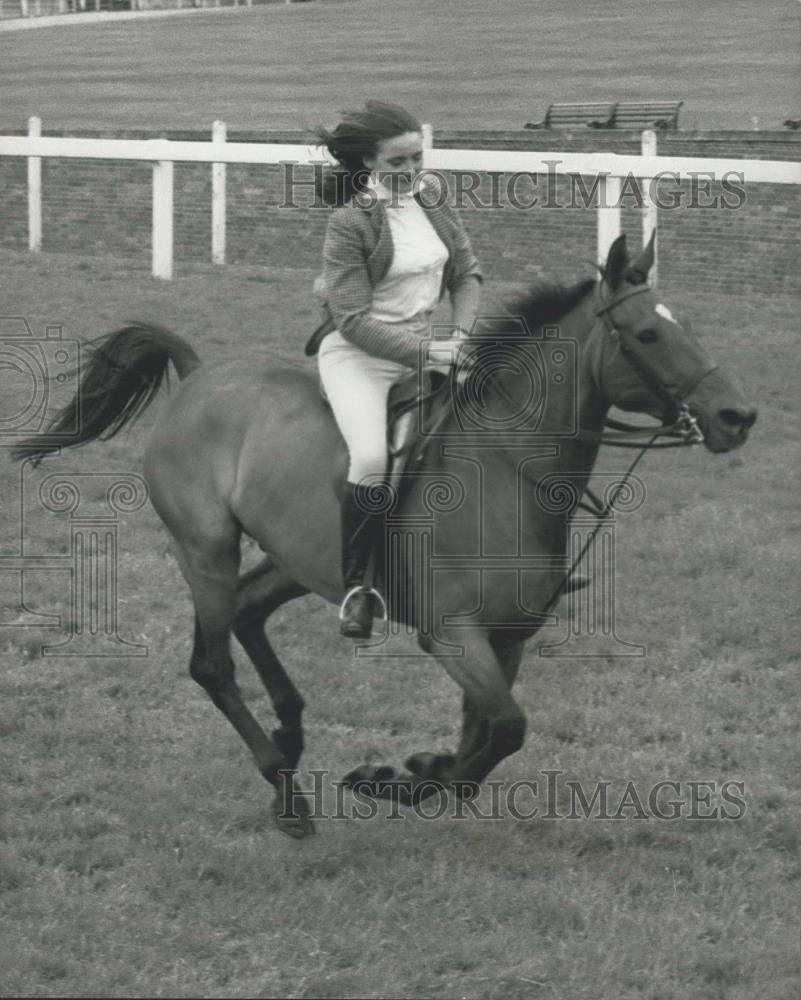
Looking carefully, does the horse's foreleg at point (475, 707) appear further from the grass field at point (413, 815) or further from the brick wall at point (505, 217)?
the brick wall at point (505, 217)

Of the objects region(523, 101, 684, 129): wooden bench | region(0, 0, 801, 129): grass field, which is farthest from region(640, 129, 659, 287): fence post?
region(0, 0, 801, 129): grass field

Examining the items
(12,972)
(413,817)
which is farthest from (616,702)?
(12,972)

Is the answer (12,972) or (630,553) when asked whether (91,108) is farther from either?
(12,972)

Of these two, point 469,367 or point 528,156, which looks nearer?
point 469,367

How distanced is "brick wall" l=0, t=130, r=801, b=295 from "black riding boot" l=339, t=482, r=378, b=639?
1099 centimetres

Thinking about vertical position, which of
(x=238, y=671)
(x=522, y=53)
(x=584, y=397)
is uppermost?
(x=522, y=53)

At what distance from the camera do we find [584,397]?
570 centimetres

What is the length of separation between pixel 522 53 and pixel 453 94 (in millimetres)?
1393

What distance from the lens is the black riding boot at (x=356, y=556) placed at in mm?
5992

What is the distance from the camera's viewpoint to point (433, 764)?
5852 millimetres

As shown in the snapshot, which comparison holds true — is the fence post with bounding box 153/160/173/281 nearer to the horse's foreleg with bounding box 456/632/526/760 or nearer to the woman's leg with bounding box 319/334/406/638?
the woman's leg with bounding box 319/334/406/638

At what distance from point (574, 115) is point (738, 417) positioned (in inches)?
640

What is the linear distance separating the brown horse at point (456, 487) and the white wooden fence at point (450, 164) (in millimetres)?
7437

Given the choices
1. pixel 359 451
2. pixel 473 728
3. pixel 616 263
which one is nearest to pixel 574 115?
pixel 359 451
